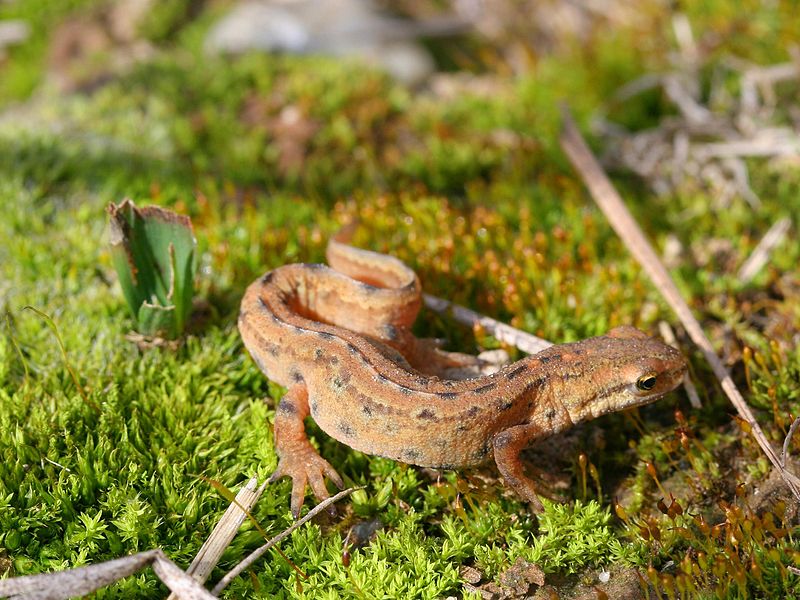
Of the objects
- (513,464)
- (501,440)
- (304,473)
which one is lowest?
(304,473)

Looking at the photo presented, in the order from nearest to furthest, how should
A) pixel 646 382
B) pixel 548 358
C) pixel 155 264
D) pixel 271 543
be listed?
pixel 271 543, pixel 646 382, pixel 548 358, pixel 155 264

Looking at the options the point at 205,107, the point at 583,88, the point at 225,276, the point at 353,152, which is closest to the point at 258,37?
the point at 205,107

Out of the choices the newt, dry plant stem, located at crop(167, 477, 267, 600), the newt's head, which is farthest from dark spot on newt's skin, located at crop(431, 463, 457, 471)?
dry plant stem, located at crop(167, 477, 267, 600)

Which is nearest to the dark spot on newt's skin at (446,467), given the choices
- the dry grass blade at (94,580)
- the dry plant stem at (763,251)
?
the dry grass blade at (94,580)

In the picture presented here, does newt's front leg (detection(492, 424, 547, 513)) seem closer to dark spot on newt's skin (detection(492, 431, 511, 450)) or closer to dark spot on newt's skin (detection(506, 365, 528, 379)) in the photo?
dark spot on newt's skin (detection(492, 431, 511, 450))

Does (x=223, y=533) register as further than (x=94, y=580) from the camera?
Yes

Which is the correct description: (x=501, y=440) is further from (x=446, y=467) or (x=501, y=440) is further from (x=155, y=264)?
(x=155, y=264)

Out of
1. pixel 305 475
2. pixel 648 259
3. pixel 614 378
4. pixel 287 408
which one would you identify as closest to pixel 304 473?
pixel 305 475

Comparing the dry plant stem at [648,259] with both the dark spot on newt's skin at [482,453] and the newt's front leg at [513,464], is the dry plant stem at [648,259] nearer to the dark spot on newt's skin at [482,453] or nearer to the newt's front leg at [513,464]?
the newt's front leg at [513,464]
